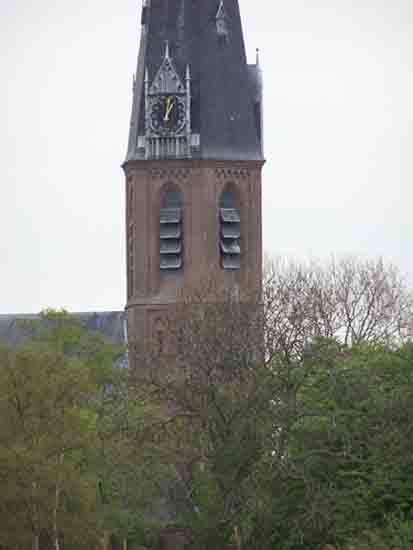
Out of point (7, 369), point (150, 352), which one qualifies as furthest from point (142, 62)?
point (7, 369)

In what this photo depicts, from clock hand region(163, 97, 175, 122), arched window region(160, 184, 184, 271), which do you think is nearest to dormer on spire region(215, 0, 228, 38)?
clock hand region(163, 97, 175, 122)

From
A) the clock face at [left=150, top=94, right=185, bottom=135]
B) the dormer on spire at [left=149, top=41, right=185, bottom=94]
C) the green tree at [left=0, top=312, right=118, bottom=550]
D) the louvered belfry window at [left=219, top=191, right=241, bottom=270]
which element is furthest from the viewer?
the louvered belfry window at [left=219, top=191, right=241, bottom=270]

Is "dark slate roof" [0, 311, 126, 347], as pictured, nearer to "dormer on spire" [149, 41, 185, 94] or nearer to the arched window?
the arched window

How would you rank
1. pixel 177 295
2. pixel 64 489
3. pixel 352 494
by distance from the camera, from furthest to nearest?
pixel 177 295 → pixel 64 489 → pixel 352 494

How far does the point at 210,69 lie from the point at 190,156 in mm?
2971

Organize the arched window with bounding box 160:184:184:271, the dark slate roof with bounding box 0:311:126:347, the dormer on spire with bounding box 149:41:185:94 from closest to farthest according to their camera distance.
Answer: the dormer on spire with bounding box 149:41:185:94 → the arched window with bounding box 160:184:184:271 → the dark slate roof with bounding box 0:311:126:347

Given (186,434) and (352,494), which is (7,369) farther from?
(352,494)

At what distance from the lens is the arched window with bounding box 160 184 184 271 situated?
3278 inches

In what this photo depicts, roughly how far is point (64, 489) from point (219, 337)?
19.5 feet

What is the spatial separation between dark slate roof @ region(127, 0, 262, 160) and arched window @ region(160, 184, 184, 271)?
1.87 m

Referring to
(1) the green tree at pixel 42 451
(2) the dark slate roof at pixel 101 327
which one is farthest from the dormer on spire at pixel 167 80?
(1) the green tree at pixel 42 451

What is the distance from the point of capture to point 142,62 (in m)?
83.8

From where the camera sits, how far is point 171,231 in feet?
274

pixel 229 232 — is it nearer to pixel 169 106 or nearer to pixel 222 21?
pixel 169 106
